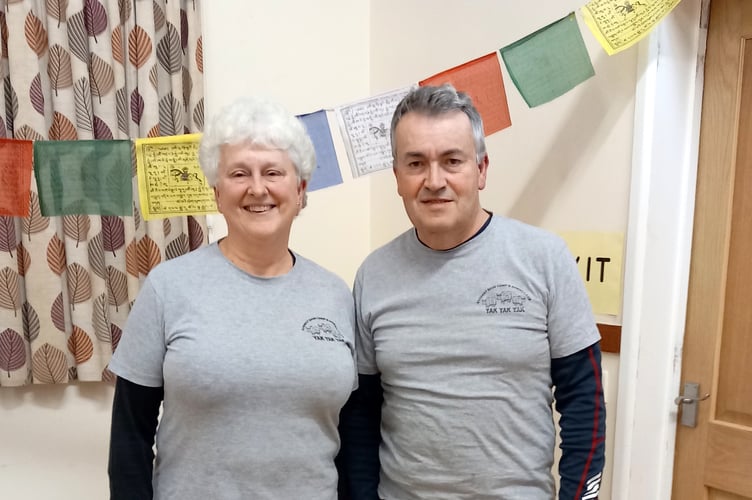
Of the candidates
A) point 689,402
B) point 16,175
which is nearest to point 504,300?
point 689,402

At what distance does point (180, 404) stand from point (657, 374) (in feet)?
4.06

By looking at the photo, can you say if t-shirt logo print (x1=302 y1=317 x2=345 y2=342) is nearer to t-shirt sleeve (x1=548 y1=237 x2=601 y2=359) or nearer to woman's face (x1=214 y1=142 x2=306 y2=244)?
woman's face (x1=214 y1=142 x2=306 y2=244)

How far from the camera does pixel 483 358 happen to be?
1.10m

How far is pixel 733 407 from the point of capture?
5.07 feet

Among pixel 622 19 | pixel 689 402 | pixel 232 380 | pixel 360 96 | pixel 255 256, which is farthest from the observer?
pixel 360 96

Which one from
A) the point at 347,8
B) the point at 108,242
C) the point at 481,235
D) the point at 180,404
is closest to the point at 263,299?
the point at 180,404

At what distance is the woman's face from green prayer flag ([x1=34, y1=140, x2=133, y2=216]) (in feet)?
1.55

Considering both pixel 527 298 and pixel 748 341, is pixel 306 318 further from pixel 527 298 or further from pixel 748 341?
pixel 748 341

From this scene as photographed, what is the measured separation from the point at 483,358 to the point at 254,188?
538 millimetres

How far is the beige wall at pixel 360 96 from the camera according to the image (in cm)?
161

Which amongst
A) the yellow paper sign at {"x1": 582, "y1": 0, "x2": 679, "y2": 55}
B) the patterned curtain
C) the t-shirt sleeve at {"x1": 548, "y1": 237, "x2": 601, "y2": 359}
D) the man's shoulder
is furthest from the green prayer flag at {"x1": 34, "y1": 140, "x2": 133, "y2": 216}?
the yellow paper sign at {"x1": 582, "y1": 0, "x2": 679, "y2": 55}

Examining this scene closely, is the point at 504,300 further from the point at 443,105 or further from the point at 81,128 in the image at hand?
the point at 81,128

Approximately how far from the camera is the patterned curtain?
5.19 ft

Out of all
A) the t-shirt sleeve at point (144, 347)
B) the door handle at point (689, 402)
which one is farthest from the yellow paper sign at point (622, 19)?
the t-shirt sleeve at point (144, 347)
